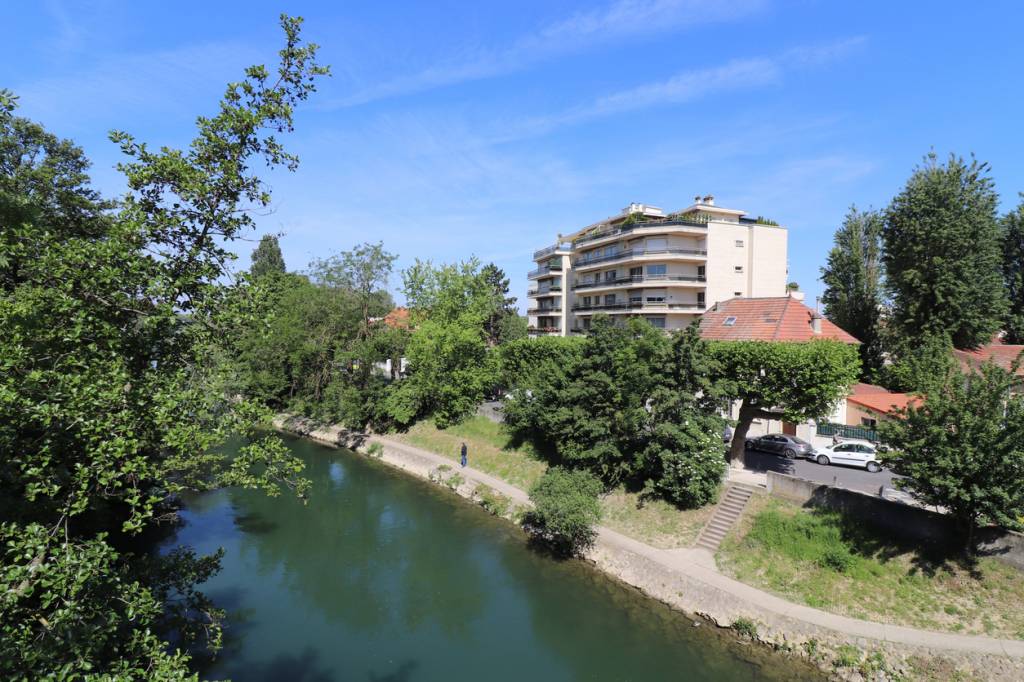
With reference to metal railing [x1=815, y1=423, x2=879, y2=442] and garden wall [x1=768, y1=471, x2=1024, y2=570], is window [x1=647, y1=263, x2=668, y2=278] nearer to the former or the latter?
metal railing [x1=815, y1=423, x2=879, y2=442]

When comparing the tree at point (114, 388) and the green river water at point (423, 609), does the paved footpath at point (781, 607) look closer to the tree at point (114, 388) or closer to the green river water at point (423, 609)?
the green river water at point (423, 609)

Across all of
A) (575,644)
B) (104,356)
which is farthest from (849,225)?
(104,356)

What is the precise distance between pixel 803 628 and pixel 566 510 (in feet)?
30.9

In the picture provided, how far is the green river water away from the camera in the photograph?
54.9ft

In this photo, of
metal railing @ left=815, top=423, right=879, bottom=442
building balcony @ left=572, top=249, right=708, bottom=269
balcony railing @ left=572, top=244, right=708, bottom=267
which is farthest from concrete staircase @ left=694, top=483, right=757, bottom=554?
A: balcony railing @ left=572, top=244, right=708, bottom=267

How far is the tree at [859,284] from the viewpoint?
1815 inches

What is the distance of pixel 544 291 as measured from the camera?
6775 centimetres

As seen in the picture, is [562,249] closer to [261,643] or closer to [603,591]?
[603,591]

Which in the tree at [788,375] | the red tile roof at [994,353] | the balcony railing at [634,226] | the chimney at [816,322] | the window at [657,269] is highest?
the balcony railing at [634,226]

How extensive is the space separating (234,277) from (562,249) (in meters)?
60.2

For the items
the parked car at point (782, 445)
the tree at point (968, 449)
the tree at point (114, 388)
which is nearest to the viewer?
the tree at point (114, 388)

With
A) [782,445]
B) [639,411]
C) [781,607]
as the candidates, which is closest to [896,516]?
[781,607]

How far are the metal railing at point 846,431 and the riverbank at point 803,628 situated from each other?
15000 mm

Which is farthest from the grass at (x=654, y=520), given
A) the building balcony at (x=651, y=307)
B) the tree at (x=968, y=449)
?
the building balcony at (x=651, y=307)
